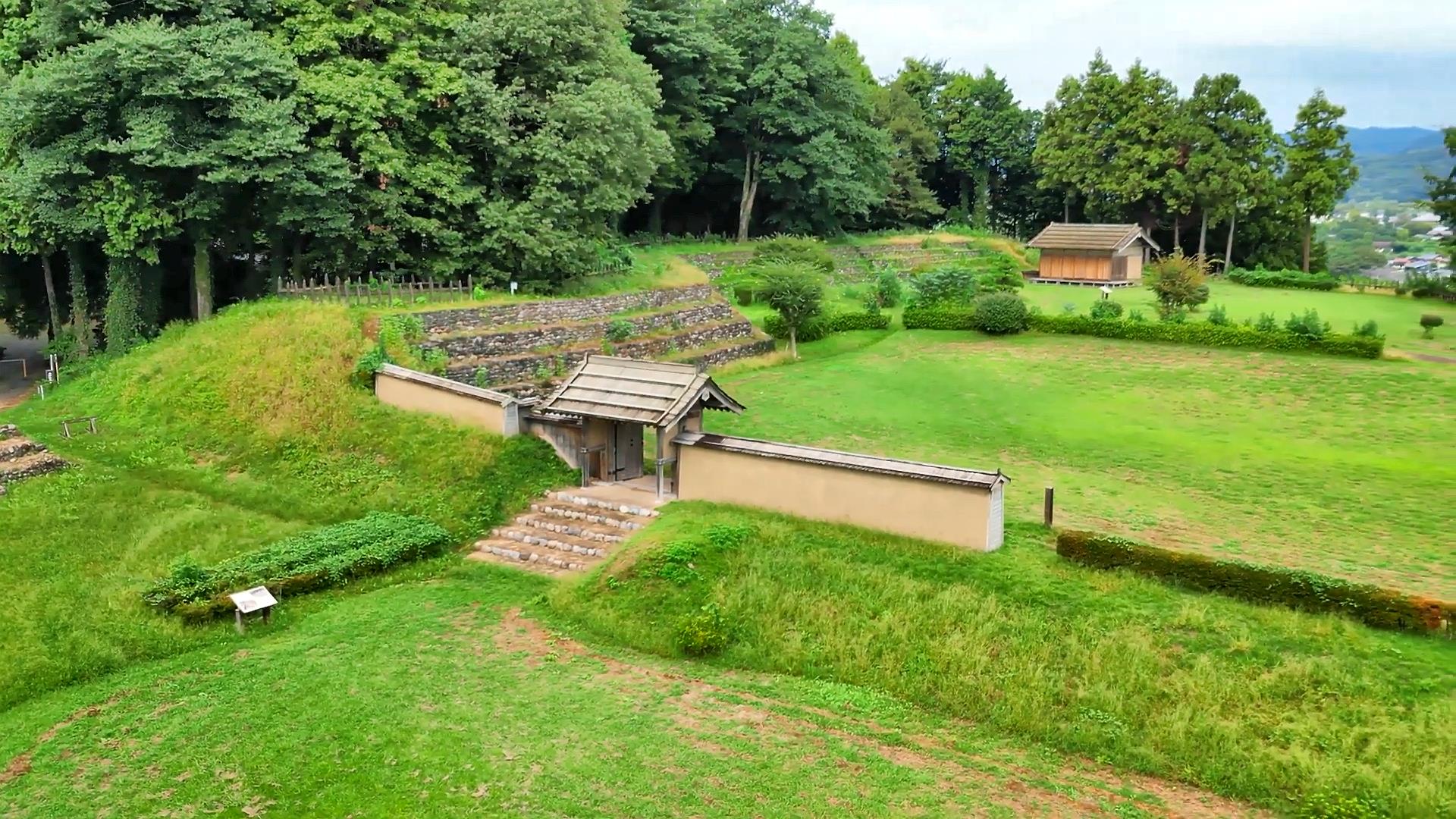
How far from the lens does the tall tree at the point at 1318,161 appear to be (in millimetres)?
55375

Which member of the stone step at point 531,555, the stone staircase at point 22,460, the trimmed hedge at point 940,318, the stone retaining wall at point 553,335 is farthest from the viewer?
the trimmed hedge at point 940,318

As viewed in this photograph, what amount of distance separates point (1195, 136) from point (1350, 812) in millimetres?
51792

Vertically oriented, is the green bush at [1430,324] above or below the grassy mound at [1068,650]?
above

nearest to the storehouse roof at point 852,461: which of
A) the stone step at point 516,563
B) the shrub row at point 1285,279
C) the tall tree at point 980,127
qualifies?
the stone step at point 516,563

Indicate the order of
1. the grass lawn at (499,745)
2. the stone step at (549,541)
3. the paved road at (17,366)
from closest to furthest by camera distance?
the grass lawn at (499,745) < the stone step at (549,541) < the paved road at (17,366)

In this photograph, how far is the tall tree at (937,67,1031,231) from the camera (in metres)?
69.0

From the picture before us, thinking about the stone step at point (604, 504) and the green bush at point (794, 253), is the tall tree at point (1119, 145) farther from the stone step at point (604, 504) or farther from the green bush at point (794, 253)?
the stone step at point (604, 504)

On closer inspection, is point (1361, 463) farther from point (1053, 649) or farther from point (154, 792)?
point (154, 792)

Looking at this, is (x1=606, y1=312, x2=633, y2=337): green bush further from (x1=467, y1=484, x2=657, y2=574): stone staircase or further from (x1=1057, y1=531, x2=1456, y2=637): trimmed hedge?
(x1=1057, y1=531, x2=1456, y2=637): trimmed hedge

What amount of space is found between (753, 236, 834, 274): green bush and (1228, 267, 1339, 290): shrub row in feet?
72.3

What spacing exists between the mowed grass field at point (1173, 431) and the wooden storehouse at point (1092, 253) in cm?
1551

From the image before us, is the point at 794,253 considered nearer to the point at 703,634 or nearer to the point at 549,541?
the point at 549,541

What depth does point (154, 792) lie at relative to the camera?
11.4 metres

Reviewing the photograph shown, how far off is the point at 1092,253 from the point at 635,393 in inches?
1455
